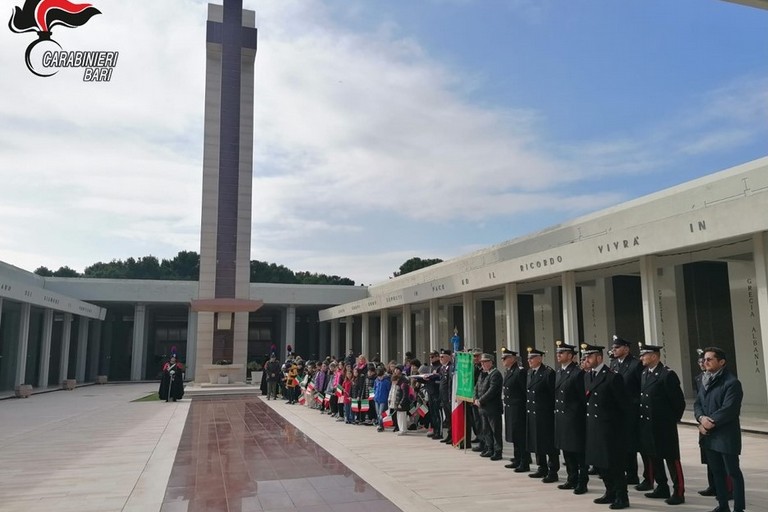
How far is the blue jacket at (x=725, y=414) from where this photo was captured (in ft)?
16.1

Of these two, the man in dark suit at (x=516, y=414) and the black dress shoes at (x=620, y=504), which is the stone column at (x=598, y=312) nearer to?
the man in dark suit at (x=516, y=414)

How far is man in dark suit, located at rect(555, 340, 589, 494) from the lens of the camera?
19.2 ft

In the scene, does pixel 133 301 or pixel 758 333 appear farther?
pixel 133 301

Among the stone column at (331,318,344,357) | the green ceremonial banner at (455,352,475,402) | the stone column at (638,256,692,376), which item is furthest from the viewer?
the stone column at (331,318,344,357)

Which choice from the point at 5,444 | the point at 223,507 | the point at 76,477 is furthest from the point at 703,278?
the point at 5,444

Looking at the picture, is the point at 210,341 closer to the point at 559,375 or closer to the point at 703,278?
the point at 703,278

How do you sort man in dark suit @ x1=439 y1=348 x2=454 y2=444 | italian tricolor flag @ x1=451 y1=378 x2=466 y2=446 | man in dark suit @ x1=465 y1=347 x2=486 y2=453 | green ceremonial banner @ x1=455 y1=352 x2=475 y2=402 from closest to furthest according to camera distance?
1. green ceremonial banner @ x1=455 y1=352 x2=475 y2=402
2. man in dark suit @ x1=465 y1=347 x2=486 y2=453
3. italian tricolor flag @ x1=451 y1=378 x2=466 y2=446
4. man in dark suit @ x1=439 y1=348 x2=454 y2=444

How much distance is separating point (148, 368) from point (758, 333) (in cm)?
3482

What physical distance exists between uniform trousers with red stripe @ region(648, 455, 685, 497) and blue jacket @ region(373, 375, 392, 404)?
5834mm

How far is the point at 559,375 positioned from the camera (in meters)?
6.30

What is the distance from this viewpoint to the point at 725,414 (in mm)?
4926

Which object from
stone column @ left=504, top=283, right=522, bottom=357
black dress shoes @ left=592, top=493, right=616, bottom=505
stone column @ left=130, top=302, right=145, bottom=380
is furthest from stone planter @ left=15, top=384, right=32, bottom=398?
black dress shoes @ left=592, top=493, right=616, bottom=505

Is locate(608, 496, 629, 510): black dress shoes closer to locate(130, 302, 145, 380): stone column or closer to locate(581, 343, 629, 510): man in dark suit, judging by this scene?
locate(581, 343, 629, 510): man in dark suit

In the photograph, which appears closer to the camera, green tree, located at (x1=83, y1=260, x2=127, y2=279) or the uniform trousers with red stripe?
the uniform trousers with red stripe
